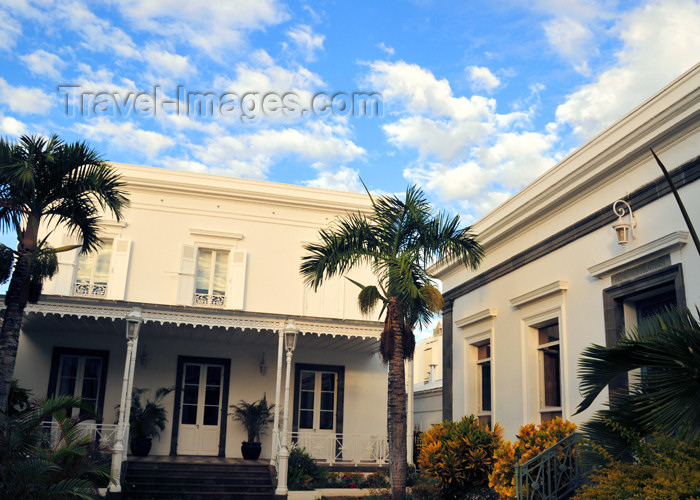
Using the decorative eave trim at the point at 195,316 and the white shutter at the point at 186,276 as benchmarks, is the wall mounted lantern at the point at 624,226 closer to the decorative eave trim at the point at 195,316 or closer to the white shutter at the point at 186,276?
the decorative eave trim at the point at 195,316

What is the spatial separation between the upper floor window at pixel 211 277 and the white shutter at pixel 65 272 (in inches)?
121

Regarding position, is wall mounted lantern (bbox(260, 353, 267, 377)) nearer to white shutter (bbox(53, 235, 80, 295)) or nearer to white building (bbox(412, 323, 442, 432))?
white building (bbox(412, 323, 442, 432))

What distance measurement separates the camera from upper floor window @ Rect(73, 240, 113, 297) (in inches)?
675

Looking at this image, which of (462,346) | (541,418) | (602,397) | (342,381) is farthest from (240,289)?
(602,397)

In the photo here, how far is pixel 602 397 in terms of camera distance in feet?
28.5

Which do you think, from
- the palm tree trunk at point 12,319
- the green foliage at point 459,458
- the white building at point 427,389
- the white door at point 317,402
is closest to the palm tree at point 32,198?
the palm tree trunk at point 12,319

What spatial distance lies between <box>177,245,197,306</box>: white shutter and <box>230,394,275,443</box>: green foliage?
2.99 metres

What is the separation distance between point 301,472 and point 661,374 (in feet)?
32.7

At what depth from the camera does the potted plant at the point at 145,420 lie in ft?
49.7

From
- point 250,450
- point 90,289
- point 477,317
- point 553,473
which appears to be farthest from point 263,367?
point 553,473

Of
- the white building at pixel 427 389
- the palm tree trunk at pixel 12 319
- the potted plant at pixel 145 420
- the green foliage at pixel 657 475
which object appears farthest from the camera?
the white building at pixel 427 389

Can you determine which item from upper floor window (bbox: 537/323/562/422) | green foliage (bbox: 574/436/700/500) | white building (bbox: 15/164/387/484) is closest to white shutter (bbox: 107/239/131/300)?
white building (bbox: 15/164/387/484)

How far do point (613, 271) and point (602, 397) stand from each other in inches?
63.7

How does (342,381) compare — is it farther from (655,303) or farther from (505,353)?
(655,303)
